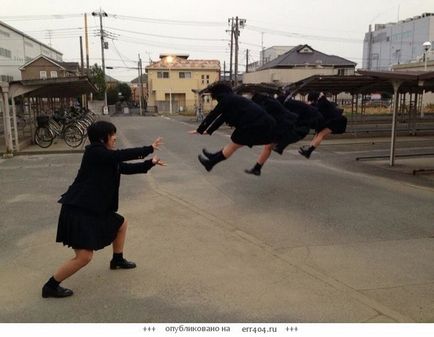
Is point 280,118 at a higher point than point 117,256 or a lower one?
higher

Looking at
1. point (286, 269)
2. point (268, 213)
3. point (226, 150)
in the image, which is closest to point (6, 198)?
point (226, 150)

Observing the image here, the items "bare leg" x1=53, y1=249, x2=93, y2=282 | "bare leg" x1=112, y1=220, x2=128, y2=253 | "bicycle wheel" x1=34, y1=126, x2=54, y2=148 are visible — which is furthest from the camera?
"bicycle wheel" x1=34, y1=126, x2=54, y2=148

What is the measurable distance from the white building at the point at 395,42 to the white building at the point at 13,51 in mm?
36873

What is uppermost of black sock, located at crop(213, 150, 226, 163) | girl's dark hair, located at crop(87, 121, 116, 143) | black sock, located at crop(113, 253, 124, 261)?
girl's dark hair, located at crop(87, 121, 116, 143)

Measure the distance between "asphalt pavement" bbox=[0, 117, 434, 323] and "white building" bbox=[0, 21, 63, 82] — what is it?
3959 cm

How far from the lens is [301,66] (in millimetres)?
48719

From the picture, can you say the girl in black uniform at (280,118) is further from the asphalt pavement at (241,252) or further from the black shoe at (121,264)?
the black shoe at (121,264)

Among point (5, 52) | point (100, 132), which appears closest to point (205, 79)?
point (5, 52)

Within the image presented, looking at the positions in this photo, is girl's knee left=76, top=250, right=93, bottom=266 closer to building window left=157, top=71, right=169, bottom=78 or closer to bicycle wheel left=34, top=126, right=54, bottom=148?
bicycle wheel left=34, top=126, right=54, bottom=148

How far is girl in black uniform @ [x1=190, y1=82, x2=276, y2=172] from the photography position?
21.6 feet

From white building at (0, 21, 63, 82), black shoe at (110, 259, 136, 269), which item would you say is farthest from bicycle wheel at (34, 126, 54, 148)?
white building at (0, 21, 63, 82)

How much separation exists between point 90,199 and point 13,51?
52.1m

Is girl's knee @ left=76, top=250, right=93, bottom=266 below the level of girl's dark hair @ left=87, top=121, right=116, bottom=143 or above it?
below

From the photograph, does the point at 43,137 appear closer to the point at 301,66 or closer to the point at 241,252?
the point at 241,252
